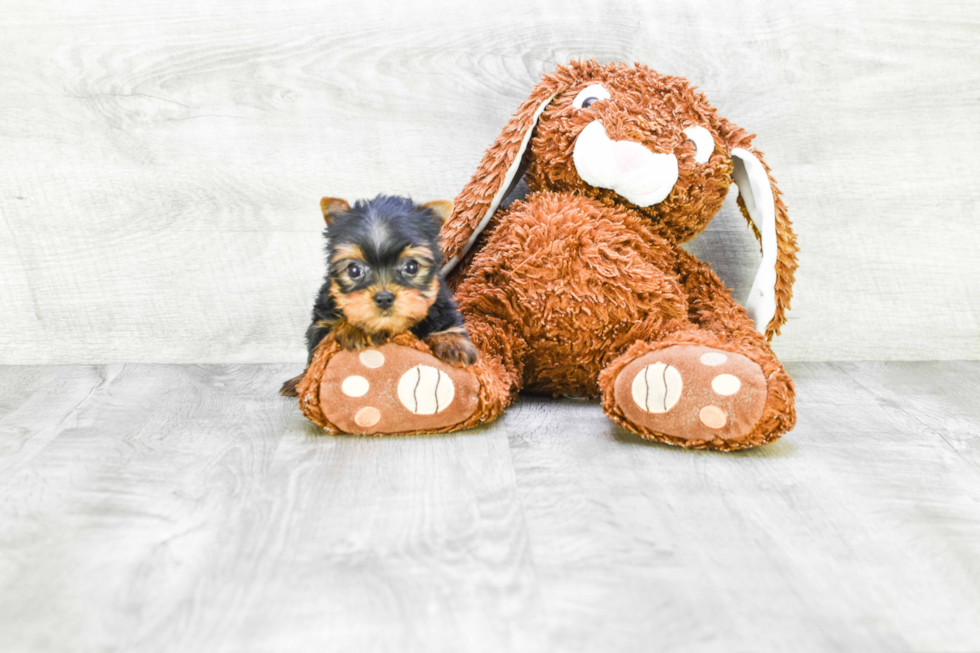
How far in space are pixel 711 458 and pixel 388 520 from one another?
44cm

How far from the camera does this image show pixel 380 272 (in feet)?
3.25

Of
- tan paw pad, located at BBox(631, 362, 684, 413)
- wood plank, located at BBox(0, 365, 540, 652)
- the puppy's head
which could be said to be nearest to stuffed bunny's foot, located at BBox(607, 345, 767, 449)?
tan paw pad, located at BBox(631, 362, 684, 413)

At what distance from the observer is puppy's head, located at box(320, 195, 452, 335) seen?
99 cm

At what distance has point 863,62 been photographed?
5.06 feet

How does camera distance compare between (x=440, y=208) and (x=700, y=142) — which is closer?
(x=440, y=208)

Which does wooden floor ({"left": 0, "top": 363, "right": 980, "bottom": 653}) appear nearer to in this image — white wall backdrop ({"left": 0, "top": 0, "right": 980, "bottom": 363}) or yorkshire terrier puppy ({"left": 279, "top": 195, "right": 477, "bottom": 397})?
yorkshire terrier puppy ({"left": 279, "top": 195, "right": 477, "bottom": 397})

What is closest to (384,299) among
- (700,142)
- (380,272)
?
(380,272)

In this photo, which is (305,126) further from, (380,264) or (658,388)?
(658,388)

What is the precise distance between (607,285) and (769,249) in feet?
0.92

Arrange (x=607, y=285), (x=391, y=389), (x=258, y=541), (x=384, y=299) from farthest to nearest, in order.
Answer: (x=607, y=285), (x=391, y=389), (x=384, y=299), (x=258, y=541)

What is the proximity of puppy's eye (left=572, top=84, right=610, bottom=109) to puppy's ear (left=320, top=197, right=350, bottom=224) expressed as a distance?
439 mm

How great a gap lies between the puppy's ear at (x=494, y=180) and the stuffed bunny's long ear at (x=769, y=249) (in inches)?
12.5

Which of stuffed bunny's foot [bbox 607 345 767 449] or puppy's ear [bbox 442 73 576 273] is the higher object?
puppy's ear [bbox 442 73 576 273]

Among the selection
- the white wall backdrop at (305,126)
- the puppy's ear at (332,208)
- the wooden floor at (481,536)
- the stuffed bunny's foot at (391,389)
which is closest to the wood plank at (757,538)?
the wooden floor at (481,536)
